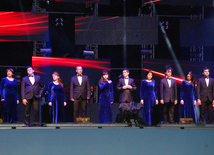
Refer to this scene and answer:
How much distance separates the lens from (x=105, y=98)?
23.0 feet

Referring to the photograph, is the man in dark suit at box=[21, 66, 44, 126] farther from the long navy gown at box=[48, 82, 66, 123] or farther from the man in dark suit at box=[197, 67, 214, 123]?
the man in dark suit at box=[197, 67, 214, 123]

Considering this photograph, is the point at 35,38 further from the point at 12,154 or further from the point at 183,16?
the point at 12,154

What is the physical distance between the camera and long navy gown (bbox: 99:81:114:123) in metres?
6.87

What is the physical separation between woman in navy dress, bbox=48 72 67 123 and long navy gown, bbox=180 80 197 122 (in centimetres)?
245

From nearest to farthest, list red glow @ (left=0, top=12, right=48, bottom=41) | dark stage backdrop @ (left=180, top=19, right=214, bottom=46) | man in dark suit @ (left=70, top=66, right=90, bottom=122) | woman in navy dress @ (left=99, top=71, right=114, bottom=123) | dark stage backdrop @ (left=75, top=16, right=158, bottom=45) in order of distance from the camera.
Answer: woman in navy dress @ (left=99, top=71, right=114, bottom=123) → man in dark suit @ (left=70, top=66, right=90, bottom=122) → red glow @ (left=0, top=12, right=48, bottom=41) → dark stage backdrop @ (left=75, top=16, right=158, bottom=45) → dark stage backdrop @ (left=180, top=19, right=214, bottom=46)

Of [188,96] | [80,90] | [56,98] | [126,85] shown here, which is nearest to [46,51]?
[56,98]

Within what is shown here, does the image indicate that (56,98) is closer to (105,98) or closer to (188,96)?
(105,98)

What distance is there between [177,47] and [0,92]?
493 centimetres

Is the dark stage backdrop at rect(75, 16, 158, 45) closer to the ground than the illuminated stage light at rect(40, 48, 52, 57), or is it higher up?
higher up

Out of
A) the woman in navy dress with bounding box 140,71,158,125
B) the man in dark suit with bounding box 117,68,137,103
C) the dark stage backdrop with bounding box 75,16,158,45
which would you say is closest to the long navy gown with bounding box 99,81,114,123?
the man in dark suit with bounding box 117,68,137,103

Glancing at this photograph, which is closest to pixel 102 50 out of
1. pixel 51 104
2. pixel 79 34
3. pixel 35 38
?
pixel 79 34

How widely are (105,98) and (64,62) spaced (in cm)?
176

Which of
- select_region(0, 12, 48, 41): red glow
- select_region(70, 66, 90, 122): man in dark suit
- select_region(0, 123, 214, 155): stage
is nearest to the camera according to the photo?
select_region(0, 123, 214, 155): stage

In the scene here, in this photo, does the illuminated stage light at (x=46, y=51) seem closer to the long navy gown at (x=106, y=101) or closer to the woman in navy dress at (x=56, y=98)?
the woman in navy dress at (x=56, y=98)
